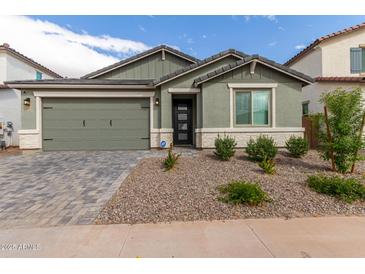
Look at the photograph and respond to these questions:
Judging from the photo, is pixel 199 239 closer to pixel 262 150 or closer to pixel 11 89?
pixel 262 150

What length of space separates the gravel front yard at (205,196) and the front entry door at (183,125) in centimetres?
420

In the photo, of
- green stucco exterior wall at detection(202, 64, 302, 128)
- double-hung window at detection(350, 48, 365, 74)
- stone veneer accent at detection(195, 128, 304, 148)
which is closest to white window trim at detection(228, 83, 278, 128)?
green stucco exterior wall at detection(202, 64, 302, 128)

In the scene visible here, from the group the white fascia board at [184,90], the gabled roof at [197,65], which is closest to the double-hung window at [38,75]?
the gabled roof at [197,65]

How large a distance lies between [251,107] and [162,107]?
3.79m

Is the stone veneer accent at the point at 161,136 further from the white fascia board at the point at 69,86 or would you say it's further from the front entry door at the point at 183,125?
the white fascia board at the point at 69,86

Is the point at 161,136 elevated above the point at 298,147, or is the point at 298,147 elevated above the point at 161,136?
the point at 161,136

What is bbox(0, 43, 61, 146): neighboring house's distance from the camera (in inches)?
508

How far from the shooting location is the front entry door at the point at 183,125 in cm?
1115

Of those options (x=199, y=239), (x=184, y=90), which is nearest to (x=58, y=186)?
(x=199, y=239)

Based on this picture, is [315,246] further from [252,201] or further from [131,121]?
[131,121]

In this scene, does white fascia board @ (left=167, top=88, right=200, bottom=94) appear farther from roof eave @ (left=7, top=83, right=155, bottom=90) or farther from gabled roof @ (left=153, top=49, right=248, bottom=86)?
roof eave @ (left=7, top=83, right=155, bottom=90)

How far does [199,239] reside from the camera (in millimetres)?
3080

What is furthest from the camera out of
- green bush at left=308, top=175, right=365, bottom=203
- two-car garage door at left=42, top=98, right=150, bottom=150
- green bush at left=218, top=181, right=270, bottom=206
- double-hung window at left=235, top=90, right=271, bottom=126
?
two-car garage door at left=42, top=98, right=150, bottom=150

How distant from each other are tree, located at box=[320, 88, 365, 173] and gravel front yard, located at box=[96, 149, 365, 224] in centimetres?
53
